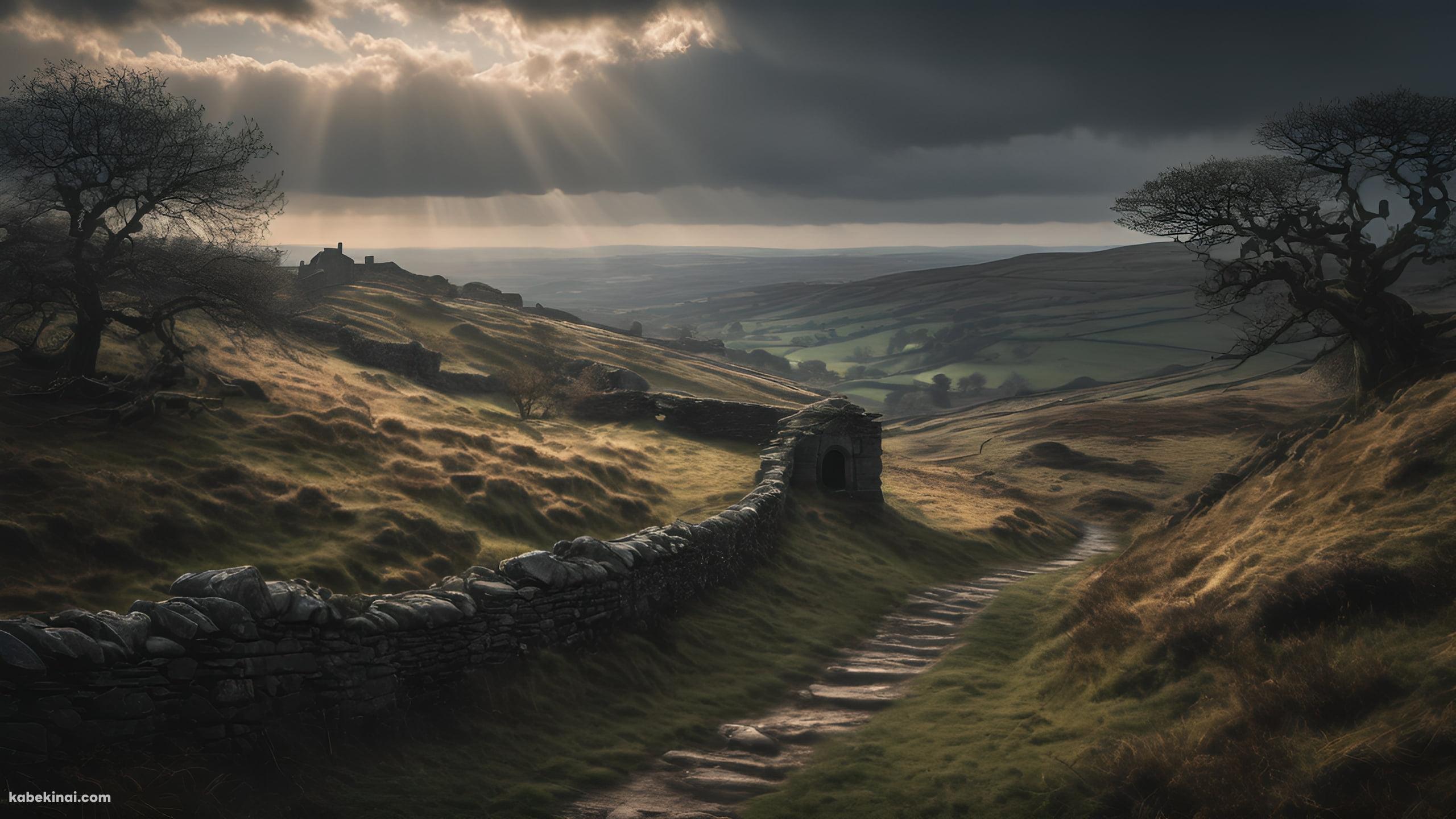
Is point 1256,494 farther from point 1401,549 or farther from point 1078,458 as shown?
point 1078,458

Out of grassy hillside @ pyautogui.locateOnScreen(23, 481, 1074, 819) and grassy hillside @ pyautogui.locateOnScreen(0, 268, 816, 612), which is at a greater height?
grassy hillside @ pyautogui.locateOnScreen(0, 268, 816, 612)

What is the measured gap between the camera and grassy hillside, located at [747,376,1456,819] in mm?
7523

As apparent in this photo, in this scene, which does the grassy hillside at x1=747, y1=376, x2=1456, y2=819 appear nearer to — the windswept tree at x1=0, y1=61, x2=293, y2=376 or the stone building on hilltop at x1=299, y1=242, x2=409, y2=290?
the windswept tree at x1=0, y1=61, x2=293, y2=376

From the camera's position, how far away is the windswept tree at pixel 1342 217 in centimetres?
1930

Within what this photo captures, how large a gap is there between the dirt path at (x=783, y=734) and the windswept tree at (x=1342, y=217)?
10.8m

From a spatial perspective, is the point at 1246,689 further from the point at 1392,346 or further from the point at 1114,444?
the point at 1114,444

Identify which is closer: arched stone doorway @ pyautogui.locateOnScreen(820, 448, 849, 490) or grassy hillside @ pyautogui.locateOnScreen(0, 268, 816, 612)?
grassy hillside @ pyautogui.locateOnScreen(0, 268, 816, 612)

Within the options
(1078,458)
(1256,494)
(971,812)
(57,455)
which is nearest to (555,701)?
(971,812)

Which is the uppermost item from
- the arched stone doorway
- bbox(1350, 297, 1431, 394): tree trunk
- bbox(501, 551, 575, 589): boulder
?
bbox(1350, 297, 1431, 394): tree trunk

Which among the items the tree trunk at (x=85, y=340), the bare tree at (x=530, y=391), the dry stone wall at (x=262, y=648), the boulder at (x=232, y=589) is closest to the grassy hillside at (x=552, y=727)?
the dry stone wall at (x=262, y=648)

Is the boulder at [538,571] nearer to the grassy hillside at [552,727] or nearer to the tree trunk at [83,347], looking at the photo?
the grassy hillside at [552,727]

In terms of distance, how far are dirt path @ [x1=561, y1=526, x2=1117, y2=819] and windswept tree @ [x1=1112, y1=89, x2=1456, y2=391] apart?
1083 cm

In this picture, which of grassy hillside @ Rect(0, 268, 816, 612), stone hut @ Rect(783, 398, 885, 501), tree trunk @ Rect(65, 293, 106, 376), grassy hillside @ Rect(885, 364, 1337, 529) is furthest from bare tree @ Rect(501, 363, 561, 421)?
grassy hillside @ Rect(885, 364, 1337, 529)

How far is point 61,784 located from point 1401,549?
46.4ft
